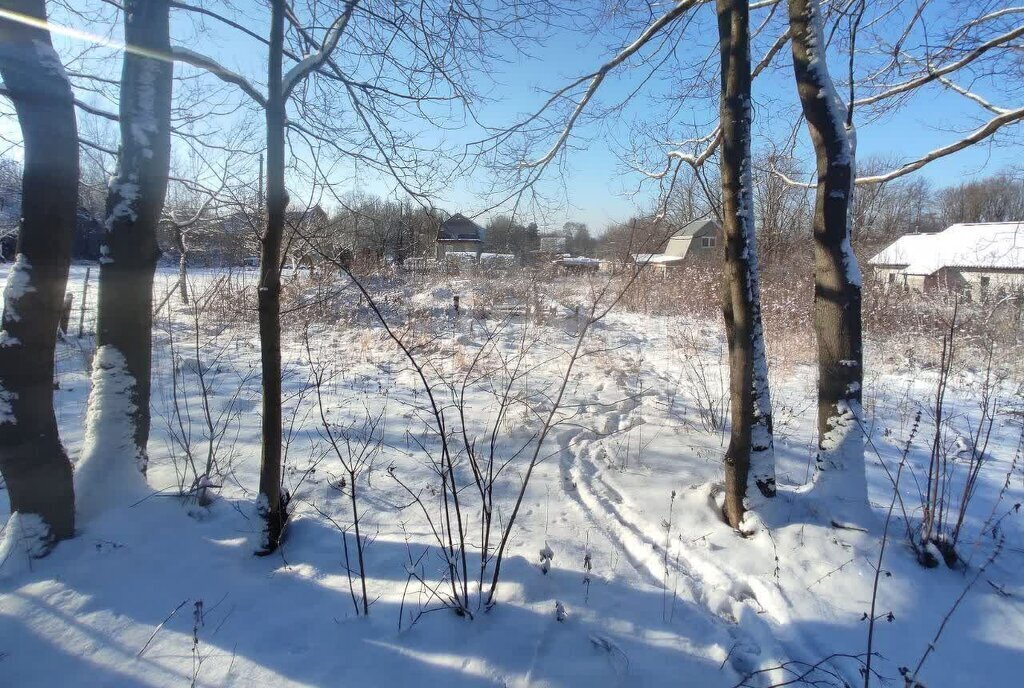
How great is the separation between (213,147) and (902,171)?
5776mm

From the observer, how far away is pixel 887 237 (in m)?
30.5

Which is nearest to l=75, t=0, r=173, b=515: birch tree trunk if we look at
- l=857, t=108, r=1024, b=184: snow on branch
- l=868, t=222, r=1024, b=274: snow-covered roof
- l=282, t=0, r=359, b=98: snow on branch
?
l=282, t=0, r=359, b=98: snow on branch

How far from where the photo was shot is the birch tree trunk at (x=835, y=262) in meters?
2.75

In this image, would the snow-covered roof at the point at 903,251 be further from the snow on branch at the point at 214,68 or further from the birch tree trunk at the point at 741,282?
the snow on branch at the point at 214,68

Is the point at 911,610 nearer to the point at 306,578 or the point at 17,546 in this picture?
the point at 306,578

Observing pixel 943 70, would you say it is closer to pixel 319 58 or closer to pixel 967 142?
pixel 967 142

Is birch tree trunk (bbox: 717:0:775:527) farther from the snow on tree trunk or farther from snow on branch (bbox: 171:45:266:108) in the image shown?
the snow on tree trunk

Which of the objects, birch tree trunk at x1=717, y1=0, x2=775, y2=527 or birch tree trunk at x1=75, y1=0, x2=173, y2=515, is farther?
birch tree trunk at x1=75, y1=0, x2=173, y2=515

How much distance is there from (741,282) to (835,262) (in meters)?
0.61

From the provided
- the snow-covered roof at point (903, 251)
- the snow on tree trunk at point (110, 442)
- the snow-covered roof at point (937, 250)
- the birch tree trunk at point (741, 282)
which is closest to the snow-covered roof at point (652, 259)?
the birch tree trunk at point (741, 282)

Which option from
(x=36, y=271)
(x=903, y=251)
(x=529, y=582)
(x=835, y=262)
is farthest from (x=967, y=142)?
(x=903, y=251)

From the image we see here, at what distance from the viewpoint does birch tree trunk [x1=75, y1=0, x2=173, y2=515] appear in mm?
2734

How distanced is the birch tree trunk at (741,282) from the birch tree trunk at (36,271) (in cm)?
356

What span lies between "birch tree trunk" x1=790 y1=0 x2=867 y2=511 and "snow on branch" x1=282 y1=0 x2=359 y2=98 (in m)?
2.60
